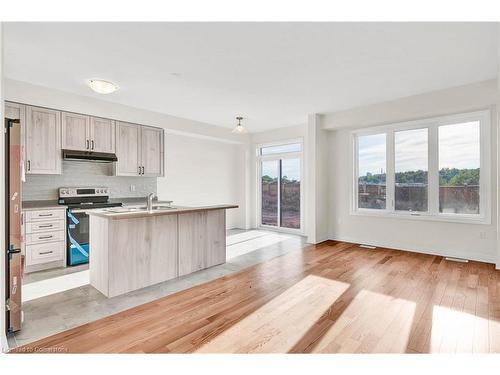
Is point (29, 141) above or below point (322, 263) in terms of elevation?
above

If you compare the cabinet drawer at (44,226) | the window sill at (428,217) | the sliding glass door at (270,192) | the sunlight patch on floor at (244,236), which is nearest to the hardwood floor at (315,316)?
the window sill at (428,217)

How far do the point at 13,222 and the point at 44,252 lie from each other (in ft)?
6.65

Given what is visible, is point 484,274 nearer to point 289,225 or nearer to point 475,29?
point 475,29

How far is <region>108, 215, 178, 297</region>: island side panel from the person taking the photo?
9.01 ft

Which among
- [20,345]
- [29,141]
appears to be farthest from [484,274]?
[29,141]

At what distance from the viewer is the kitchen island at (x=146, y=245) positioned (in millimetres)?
2736

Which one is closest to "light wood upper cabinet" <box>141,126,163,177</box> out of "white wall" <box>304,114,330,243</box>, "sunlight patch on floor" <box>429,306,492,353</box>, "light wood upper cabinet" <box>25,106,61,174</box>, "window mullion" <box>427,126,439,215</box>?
"light wood upper cabinet" <box>25,106,61,174</box>

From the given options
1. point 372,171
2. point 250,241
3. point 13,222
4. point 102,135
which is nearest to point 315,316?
point 13,222

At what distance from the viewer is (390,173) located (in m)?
4.92

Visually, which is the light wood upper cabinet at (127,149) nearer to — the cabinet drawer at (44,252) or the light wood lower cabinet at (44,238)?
the light wood lower cabinet at (44,238)

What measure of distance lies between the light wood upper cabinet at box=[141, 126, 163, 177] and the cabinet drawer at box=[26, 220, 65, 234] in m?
1.59

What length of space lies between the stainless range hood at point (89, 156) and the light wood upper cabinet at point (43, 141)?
5.1 inches
